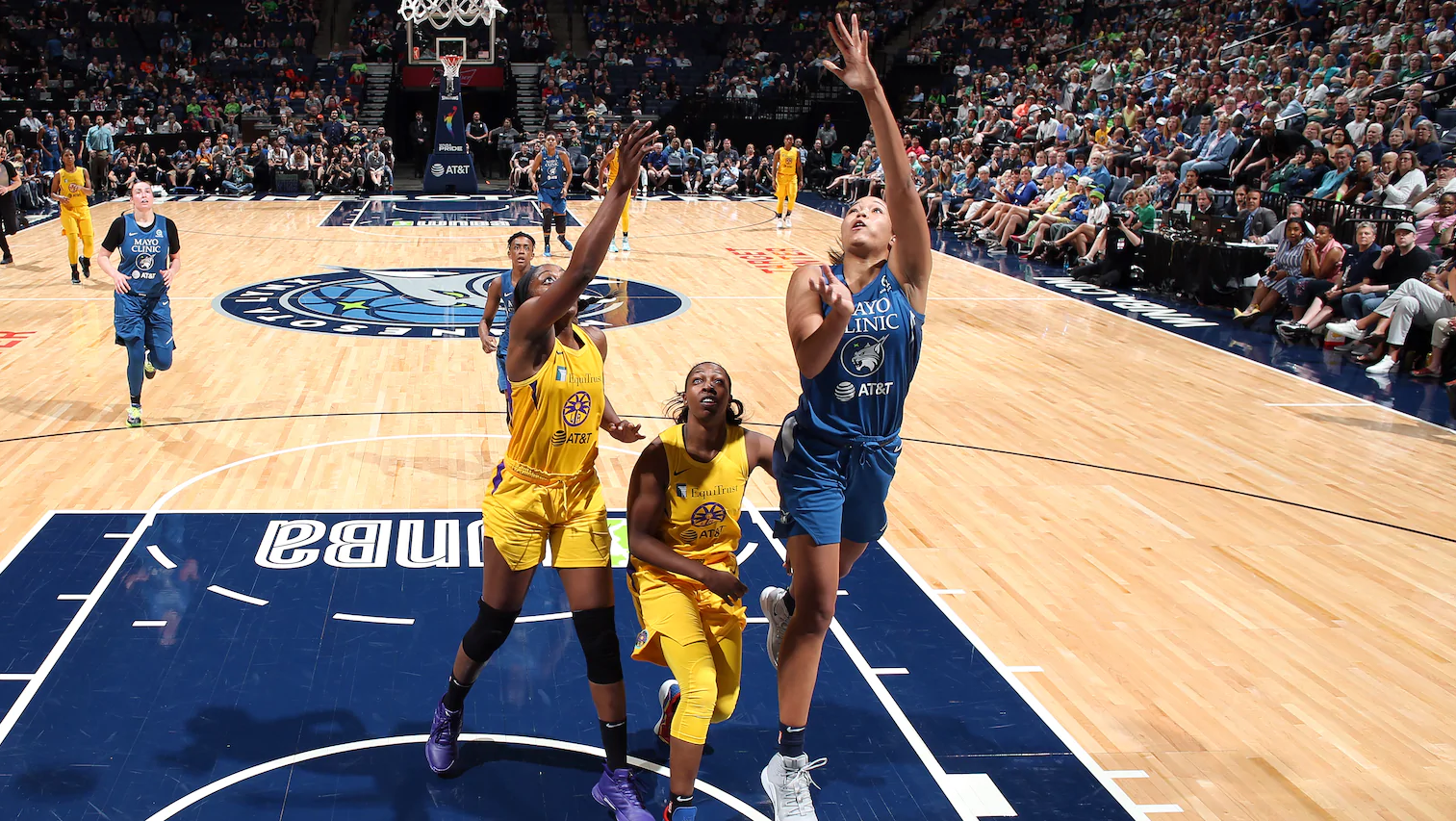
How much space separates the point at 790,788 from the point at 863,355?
1449 mm

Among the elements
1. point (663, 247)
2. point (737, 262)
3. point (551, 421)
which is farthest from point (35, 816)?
point (663, 247)

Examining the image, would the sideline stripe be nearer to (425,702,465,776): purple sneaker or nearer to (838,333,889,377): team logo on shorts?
(838,333,889,377): team logo on shorts

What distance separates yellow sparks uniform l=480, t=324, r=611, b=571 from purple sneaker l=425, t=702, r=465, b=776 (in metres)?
0.63

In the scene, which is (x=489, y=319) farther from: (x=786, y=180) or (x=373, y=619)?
(x=786, y=180)

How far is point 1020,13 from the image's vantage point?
31125mm

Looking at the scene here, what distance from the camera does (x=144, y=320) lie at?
813 centimetres

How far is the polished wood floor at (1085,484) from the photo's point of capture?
15.4 ft

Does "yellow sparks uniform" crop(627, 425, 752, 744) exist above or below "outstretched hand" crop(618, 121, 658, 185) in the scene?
below

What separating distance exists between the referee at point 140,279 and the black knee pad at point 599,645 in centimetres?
543

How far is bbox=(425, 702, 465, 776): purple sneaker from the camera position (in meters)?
4.09

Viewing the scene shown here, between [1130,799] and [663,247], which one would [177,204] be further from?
[1130,799]

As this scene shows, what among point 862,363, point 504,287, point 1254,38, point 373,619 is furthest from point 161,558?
point 1254,38

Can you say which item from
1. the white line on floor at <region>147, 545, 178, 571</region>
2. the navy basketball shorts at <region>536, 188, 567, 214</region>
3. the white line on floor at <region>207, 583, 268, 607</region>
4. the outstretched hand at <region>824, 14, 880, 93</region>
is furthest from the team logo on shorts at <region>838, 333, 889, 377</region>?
the navy basketball shorts at <region>536, 188, 567, 214</region>

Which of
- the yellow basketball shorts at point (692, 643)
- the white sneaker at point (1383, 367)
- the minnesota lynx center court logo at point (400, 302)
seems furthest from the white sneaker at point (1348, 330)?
the yellow basketball shorts at point (692, 643)
